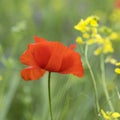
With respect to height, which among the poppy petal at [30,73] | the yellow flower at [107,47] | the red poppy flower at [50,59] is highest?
the yellow flower at [107,47]

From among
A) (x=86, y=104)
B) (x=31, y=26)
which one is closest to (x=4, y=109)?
(x=86, y=104)

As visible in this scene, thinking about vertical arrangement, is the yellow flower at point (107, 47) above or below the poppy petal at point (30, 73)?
above

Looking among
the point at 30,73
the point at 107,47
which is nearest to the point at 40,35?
the point at 107,47

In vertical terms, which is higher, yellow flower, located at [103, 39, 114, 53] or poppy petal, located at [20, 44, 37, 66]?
yellow flower, located at [103, 39, 114, 53]

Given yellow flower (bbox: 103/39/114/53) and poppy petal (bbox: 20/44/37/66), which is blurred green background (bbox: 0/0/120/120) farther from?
poppy petal (bbox: 20/44/37/66)

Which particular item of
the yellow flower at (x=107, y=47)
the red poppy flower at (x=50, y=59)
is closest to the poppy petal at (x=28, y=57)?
the red poppy flower at (x=50, y=59)

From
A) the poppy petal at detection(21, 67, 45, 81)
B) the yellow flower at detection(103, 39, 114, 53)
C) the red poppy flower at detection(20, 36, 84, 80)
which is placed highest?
the yellow flower at detection(103, 39, 114, 53)

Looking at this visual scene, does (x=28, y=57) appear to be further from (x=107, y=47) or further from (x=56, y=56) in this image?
(x=107, y=47)

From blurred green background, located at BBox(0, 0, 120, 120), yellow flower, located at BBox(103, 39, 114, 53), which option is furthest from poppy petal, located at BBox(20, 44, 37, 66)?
blurred green background, located at BBox(0, 0, 120, 120)

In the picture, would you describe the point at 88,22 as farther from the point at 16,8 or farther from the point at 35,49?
the point at 16,8

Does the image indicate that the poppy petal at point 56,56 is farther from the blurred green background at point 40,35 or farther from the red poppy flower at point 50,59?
the blurred green background at point 40,35
